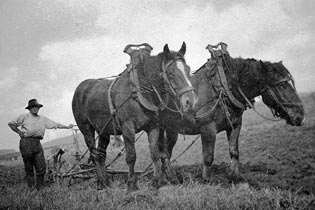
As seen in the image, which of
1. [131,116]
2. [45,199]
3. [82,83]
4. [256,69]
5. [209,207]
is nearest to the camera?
[209,207]

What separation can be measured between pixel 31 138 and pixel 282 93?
563 centimetres

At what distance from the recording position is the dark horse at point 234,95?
531 centimetres

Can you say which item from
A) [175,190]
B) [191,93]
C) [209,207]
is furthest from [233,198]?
[191,93]

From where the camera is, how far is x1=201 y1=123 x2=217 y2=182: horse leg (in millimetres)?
5324

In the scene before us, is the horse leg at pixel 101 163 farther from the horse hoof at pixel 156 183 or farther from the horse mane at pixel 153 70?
the horse mane at pixel 153 70

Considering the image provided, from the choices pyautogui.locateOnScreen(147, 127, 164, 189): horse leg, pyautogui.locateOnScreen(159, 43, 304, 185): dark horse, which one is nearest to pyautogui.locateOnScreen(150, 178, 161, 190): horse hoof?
pyautogui.locateOnScreen(147, 127, 164, 189): horse leg

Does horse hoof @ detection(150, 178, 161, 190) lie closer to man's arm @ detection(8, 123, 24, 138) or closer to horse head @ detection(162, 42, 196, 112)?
horse head @ detection(162, 42, 196, 112)

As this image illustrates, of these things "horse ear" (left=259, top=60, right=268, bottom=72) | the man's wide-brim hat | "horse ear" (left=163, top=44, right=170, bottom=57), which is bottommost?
"horse ear" (left=259, top=60, right=268, bottom=72)

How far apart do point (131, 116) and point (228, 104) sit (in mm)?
2032

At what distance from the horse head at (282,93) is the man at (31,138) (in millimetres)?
5218

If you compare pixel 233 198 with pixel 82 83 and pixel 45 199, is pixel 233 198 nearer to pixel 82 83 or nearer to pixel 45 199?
A: pixel 45 199

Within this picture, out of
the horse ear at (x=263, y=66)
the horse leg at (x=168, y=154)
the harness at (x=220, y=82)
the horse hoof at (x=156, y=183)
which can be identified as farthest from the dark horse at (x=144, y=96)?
the horse ear at (x=263, y=66)

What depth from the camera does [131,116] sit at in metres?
5.18

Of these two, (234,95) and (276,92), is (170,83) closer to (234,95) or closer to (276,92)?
(234,95)
